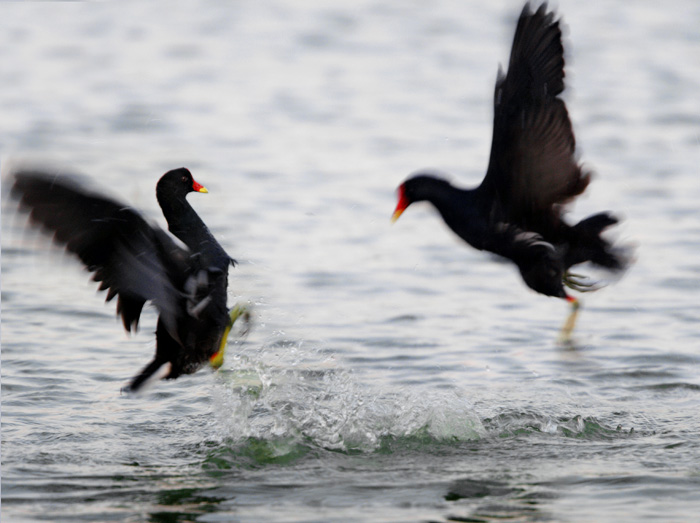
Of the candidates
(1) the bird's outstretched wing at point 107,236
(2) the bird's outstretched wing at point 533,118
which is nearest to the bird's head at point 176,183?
(1) the bird's outstretched wing at point 107,236

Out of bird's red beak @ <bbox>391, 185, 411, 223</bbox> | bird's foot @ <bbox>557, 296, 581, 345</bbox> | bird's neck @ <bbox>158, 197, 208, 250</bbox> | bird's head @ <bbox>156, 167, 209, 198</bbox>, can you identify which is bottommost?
bird's foot @ <bbox>557, 296, 581, 345</bbox>

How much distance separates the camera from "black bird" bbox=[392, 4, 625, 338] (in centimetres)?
470

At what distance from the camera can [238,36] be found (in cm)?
1427

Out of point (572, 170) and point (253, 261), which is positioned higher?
point (572, 170)

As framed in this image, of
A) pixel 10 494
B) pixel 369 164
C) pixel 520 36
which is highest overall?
pixel 520 36

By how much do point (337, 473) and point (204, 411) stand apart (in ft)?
3.44

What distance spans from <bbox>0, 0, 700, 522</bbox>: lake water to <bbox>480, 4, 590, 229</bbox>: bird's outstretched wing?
172mm

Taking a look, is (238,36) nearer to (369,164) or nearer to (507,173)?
(369,164)

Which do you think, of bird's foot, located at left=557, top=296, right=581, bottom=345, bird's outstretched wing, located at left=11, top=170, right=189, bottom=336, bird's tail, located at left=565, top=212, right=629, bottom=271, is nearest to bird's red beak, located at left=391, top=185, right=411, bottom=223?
bird's tail, located at left=565, top=212, right=629, bottom=271

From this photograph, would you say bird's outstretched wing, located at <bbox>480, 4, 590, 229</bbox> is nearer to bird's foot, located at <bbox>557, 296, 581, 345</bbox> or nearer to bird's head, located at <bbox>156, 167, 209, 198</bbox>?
bird's foot, located at <bbox>557, 296, 581, 345</bbox>

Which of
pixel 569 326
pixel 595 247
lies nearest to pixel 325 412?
pixel 569 326

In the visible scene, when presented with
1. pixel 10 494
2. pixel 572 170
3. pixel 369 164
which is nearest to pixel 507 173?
pixel 572 170

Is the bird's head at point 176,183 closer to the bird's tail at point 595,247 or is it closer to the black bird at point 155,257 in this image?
the black bird at point 155,257

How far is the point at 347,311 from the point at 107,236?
2.85m
